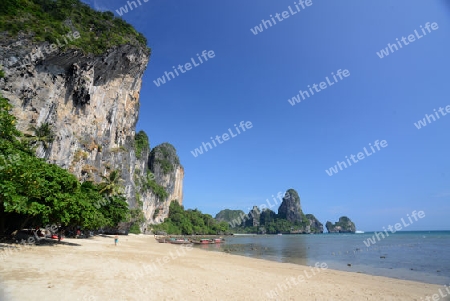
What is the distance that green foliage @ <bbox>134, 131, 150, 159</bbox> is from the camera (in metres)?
80.2

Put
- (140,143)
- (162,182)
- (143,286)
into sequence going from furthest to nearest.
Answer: (162,182) < (140,143) < (143,286)

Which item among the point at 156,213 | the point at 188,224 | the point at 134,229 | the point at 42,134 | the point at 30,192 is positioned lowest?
the point at 30,192

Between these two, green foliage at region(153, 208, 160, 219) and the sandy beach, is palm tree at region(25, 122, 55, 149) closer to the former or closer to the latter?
A: the sandy beach

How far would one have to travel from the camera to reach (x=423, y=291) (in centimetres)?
1491

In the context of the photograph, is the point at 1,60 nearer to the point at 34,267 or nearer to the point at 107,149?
the point at 107,149

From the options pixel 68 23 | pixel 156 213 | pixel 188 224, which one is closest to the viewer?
pixel 68 23

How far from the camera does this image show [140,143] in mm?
83375

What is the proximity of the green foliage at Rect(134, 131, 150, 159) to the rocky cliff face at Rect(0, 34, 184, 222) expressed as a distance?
15479 mm

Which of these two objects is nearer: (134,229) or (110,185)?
(110,185)

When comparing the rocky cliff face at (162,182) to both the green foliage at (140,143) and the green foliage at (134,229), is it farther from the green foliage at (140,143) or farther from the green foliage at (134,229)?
the green foliage at (134,229)

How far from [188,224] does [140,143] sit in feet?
146

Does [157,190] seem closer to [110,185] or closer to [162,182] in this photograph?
[162,182]

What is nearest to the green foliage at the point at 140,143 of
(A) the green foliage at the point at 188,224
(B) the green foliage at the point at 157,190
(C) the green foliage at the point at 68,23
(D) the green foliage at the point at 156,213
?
(B) the green foliage at the point at 157,190

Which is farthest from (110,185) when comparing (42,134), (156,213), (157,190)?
(156,213)
